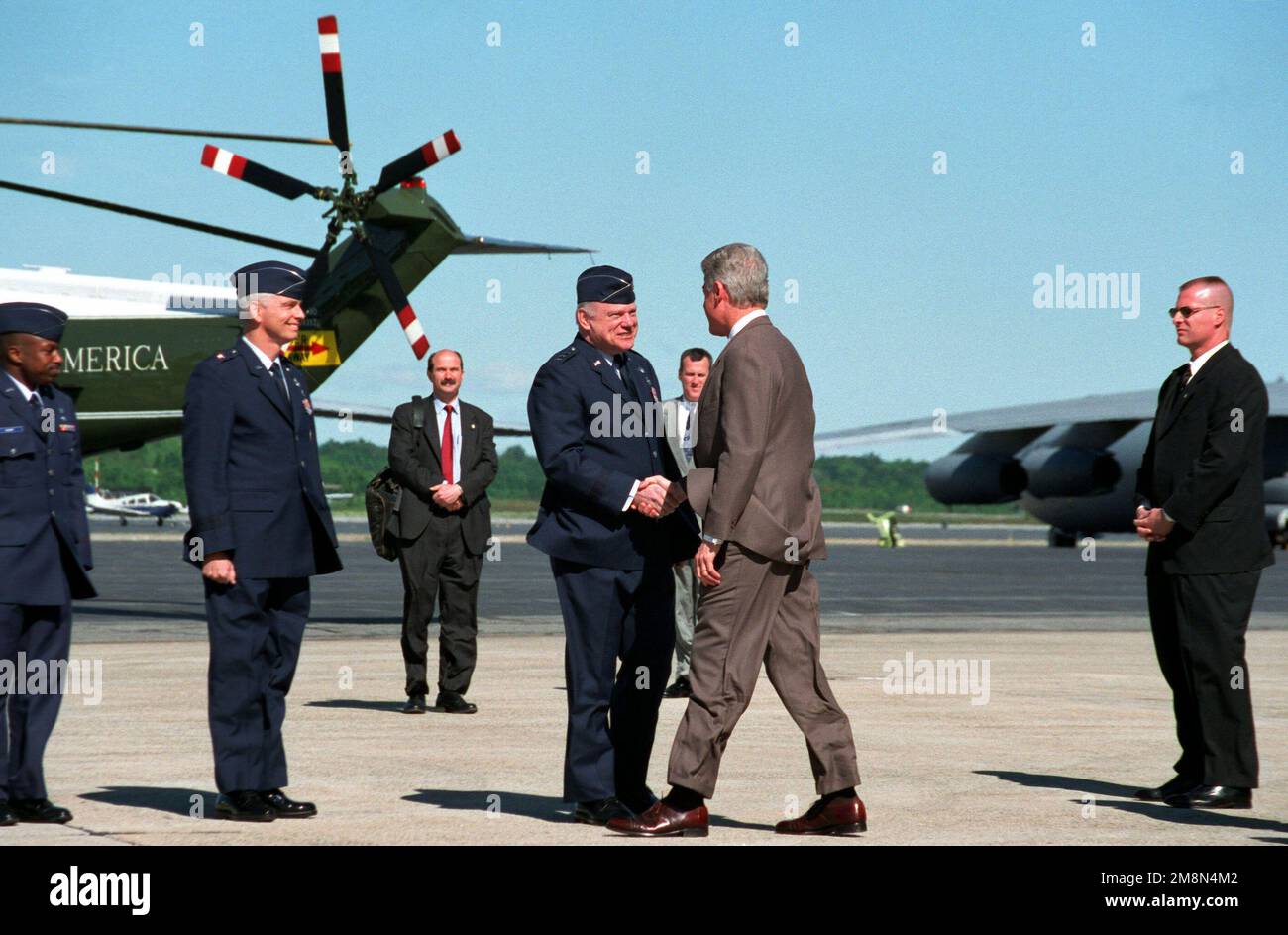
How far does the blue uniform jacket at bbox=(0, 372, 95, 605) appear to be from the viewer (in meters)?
6.38

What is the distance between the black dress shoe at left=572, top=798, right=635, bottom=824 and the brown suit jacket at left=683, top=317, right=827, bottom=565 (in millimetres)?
1209

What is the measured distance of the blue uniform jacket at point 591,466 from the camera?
6.48 meters

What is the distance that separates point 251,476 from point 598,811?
6.28 ft

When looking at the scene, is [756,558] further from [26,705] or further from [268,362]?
[26,705]

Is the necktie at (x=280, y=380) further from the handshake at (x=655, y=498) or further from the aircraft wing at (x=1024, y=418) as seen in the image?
the aircraft wing at (x=1024, y=418)

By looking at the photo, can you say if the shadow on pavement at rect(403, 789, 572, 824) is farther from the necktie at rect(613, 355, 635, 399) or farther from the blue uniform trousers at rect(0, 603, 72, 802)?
the necktie at rect(613, 355, 635, 399)

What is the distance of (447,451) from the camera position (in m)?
10.6

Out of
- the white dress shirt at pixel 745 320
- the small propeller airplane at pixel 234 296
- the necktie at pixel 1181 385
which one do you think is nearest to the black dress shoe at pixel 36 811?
the white dress shirt at pixel 745 320

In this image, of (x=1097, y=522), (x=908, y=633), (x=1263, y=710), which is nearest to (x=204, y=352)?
(x=908, y=633)

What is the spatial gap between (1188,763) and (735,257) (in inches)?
119

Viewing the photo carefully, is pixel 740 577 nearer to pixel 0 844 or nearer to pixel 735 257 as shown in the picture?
pixel 735 257

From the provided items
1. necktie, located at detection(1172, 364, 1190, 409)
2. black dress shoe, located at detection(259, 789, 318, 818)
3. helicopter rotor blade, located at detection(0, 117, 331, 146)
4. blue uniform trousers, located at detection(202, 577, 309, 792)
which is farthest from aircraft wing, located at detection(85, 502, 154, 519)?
necktie, located at detection(1172, 364, 1190, 409)

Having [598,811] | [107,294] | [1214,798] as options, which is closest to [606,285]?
[598,811]
